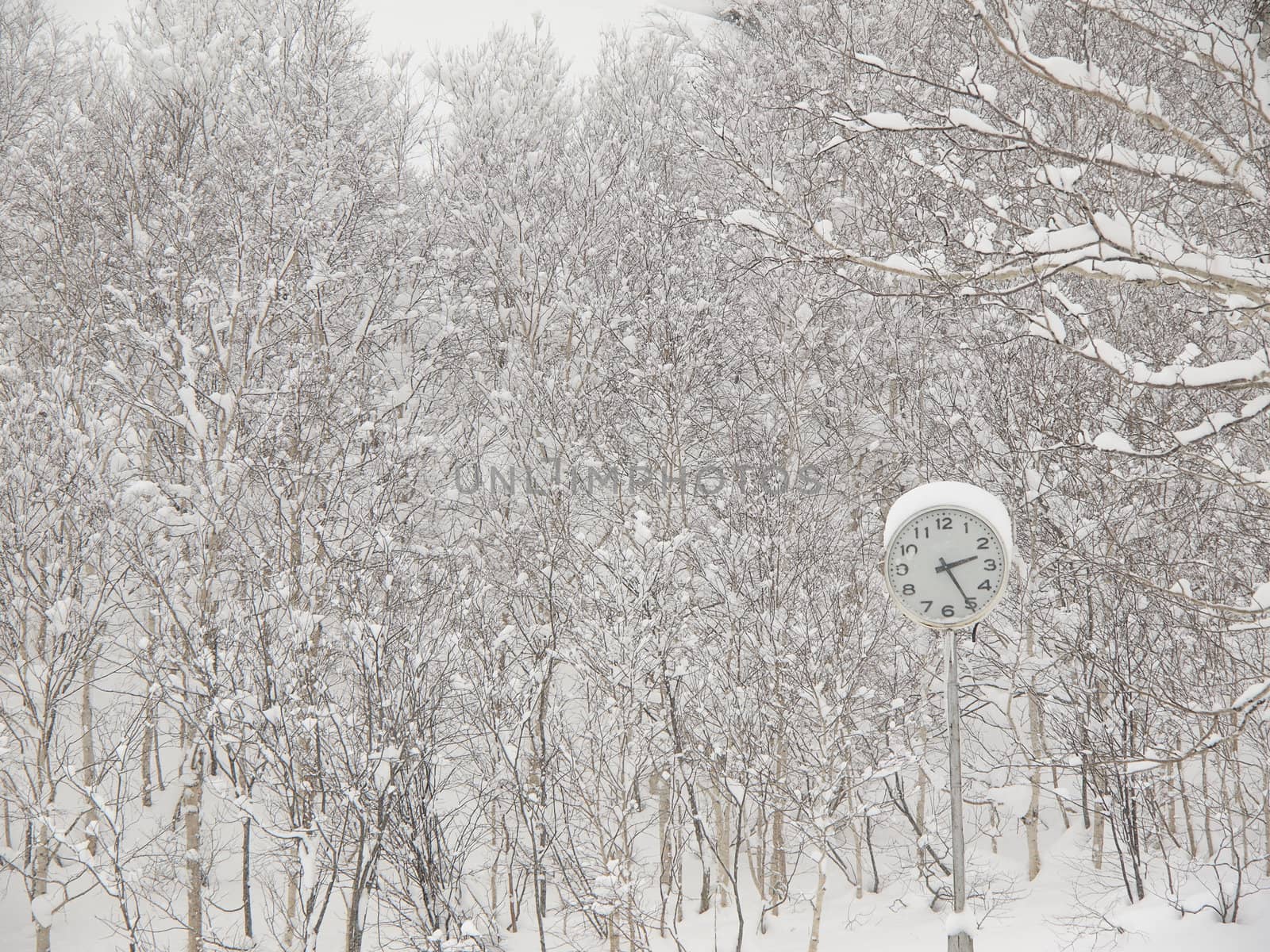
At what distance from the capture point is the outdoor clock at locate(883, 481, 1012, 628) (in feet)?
15.4

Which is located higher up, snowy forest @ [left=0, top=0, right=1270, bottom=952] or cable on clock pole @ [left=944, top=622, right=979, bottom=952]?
snowy forest @ [left=0, top=0, right=1270, bottom=952]

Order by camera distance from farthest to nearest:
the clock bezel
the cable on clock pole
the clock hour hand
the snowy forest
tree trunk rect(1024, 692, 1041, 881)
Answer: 1. tree trunk rect(1024, 692, 1041, 881)
2. the snowy forest
3. the clock hour hand
4. the clock bezel
5. the cable on clock pole

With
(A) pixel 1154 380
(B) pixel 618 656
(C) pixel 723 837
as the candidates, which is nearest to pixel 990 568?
(A) pixel 1154 380

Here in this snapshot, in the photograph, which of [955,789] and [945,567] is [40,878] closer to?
[955,789]

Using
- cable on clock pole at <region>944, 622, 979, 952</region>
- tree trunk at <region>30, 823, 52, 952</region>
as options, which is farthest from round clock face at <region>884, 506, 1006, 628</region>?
tree trunk at <region>30, 823, 52, 952</region>

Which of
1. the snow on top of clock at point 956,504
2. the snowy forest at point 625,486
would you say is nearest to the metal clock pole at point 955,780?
the snow on top of clock at point 956,504

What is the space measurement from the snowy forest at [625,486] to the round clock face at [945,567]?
1.74ft

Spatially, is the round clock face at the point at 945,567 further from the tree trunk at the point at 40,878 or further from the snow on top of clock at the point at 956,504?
the tree trunk at the point at 40,878

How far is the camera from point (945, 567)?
485 cm

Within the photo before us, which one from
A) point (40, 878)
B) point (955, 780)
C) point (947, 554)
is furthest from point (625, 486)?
point (955, 780)

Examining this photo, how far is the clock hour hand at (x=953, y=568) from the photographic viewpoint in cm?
481

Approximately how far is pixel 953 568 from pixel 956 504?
1.19 ft

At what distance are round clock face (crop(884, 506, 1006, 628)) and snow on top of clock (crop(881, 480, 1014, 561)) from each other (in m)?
0.03

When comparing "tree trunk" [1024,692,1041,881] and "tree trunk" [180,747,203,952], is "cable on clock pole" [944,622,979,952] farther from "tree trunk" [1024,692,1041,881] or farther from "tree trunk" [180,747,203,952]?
"tree trunk" [180,747,203,952]
